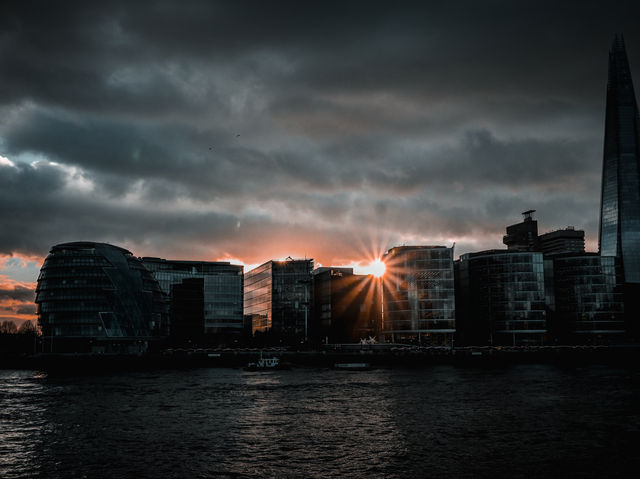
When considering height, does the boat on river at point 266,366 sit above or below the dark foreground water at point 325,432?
below

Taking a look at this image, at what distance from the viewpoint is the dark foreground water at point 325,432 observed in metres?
48.2

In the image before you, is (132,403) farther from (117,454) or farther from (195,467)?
(195,467)

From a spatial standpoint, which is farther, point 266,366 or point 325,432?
point 266,366

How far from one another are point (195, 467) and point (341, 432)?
19.4m

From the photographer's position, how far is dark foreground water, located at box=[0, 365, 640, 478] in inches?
1898

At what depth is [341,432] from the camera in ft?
208

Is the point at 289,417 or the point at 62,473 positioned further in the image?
the point at 289,417

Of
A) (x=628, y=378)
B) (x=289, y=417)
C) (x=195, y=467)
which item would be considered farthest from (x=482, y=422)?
(x=628, y=378)

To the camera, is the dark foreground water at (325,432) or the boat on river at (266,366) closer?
the dark foreground water at (325,432)

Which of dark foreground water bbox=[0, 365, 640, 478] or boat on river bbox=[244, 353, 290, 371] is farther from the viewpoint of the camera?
boat on river bbox=[244, 353, 290, 371]

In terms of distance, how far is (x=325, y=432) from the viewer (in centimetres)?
6347

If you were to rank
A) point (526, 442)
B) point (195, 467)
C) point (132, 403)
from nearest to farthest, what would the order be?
point (195, 467) → point (526, 442) → point (132, 403)

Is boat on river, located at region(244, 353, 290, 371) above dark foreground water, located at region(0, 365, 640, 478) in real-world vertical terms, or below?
below

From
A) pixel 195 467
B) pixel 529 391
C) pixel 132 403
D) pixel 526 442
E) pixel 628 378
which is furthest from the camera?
pixel 628 378
